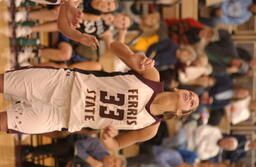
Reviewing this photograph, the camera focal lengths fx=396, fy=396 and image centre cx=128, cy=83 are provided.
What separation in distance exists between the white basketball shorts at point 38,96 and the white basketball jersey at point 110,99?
0.07 metres

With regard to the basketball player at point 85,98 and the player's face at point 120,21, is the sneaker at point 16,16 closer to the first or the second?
the player's face at point 120,21

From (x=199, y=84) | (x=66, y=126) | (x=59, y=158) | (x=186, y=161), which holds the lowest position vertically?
(x=186, y=161)

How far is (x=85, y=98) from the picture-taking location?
2.41 meters

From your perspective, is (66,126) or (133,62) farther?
(66,126)

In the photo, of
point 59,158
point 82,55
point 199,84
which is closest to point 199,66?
point 199,84

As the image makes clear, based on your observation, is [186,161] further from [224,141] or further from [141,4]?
[141,4]

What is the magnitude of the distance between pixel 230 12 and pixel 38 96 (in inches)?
135

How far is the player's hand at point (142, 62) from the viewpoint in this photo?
232cm

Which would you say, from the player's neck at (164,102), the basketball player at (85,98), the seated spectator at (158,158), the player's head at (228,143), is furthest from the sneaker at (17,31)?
the player's head at (228,143)

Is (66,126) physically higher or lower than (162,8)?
lower

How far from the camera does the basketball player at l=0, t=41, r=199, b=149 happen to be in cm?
242

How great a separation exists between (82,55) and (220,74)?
2051 millimetres

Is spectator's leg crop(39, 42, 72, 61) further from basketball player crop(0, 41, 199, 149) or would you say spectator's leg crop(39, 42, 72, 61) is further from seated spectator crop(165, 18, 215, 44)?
seated spectator crop(165, 18, 215, 44)

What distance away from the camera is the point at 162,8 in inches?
201
